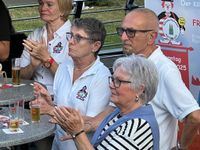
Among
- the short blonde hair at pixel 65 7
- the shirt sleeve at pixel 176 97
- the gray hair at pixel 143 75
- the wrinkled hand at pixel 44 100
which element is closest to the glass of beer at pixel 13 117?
the wrinkled hand at pixel 44 100

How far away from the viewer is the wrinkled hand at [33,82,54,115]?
12.1 ft

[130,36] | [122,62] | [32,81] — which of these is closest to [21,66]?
[32,81]

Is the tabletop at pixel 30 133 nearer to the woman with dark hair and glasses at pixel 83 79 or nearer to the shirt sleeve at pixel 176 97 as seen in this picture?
the woman with dark hair and glasses at pixel 83 79

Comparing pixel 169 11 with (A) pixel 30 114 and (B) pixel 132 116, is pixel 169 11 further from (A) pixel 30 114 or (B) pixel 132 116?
(B) pixel 132 116

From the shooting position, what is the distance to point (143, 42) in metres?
3.51

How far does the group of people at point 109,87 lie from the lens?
286 cm

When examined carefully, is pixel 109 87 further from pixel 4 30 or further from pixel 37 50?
pixel 4 30

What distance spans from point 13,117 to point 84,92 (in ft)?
1.65

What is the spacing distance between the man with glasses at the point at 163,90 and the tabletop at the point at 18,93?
73cm

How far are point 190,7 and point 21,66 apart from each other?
61.1 inches

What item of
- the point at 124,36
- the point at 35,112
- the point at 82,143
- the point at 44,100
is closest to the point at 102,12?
the point at 44,100

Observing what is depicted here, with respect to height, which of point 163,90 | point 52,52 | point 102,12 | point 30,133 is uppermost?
point 102,12

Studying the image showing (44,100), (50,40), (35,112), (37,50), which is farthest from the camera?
(50,40)

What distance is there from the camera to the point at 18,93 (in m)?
4.13
